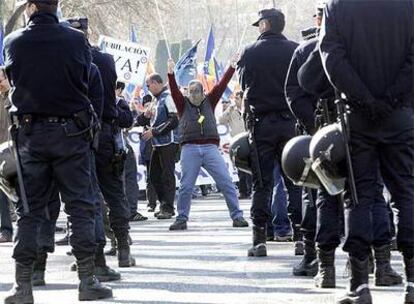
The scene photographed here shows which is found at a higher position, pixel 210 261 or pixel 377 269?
pixel 377 269

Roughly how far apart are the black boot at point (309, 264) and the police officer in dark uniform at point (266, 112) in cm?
158

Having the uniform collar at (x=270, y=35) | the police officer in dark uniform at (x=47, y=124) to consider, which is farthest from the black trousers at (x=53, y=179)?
the uniform collar at (x=270, y=35)

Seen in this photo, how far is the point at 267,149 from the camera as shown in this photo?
11117mm

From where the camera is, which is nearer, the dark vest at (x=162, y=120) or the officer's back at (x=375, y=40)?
the officer's back at (x=375, y=40)

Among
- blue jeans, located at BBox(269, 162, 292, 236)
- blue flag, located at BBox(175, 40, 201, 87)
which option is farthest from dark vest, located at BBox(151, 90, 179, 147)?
blue flag, located at BBox(175, 40, 201, 87)

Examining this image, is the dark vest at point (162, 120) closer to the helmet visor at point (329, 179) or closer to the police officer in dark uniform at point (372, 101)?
the helmet visor at point (329, 179)

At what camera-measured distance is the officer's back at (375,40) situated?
7457mm

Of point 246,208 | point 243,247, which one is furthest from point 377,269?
point 246,208

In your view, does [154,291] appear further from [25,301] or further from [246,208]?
[246,208]

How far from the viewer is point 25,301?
325 inches

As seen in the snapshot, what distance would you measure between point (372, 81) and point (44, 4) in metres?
2.31

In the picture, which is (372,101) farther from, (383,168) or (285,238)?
(285,238)

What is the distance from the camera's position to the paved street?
8.51m

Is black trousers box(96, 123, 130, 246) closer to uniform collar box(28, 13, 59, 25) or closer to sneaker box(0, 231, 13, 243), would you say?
uniform collar box(28, 13, 59, 25)
